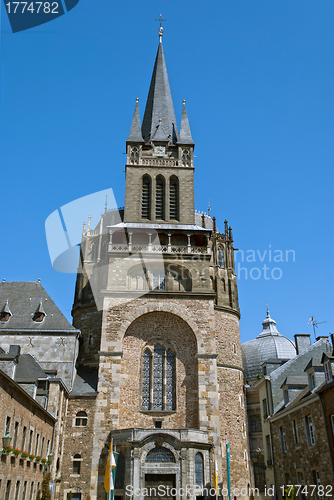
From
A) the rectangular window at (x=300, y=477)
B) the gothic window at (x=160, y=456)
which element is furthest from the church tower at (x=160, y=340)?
the rectangular window at (x=300, y=477)

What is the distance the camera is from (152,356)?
95.0 feet

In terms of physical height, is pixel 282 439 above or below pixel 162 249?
below

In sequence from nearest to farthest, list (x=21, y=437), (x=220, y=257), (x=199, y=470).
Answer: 1. (x=21, y=437)
2. (x=199, y=470)
3. (x=220, y=257)

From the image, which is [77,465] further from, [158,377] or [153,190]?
[153,190]

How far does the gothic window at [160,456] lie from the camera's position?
2462cm

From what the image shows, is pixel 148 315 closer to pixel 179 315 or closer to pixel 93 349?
pixel 179 315

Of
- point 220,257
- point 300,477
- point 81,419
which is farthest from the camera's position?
point 220,257

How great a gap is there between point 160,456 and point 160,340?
6972 millimetres

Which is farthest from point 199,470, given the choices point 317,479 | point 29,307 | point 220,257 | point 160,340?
point 220,257

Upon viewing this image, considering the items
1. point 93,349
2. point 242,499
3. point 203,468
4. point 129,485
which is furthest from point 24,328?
point 242,499

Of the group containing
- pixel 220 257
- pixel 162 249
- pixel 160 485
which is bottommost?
A: pixel 160 485

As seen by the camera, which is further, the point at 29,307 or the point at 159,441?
the point at 29,307

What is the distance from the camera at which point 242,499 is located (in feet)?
97.0

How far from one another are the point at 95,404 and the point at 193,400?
5.66 metres
